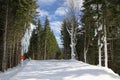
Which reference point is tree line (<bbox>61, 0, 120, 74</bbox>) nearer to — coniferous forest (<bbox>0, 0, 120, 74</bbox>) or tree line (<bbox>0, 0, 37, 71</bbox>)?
coniferous forest (<bbox>0, 0, 120, 74</bbox>)

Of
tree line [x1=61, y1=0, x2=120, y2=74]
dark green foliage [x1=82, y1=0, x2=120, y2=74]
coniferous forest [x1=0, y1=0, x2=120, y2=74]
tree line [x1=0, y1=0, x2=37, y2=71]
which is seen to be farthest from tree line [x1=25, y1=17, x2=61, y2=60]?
tree line [x1=0, y1=0, x2=37, y2=71]

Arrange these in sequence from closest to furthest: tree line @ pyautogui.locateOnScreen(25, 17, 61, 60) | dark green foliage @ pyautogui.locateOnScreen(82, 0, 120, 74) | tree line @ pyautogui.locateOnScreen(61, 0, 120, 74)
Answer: dark green foliage @ pyautogui.locateOnScreen(82, 0, 120, 74)
tree line @ pyautogui.locateOnScreen(61, 0, 120, 74)
tree line @ pyautogui.locateOnScreen(25, 17, 61, 60)

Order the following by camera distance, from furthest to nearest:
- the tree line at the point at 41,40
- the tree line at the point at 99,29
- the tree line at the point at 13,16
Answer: the tree line at the point at 41,40
the tree line at the point at 13,16
the tree line at the point at 99,29

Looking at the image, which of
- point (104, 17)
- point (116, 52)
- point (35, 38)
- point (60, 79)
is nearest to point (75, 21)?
point (116, 52)

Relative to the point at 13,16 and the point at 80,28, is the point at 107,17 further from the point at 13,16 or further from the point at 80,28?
the point at 80,28

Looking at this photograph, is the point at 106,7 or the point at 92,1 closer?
the point at 106,7

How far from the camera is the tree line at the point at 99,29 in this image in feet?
99.5

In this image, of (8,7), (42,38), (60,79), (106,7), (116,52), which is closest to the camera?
(60,79)

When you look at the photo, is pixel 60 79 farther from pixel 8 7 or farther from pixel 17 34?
pixel 17 34

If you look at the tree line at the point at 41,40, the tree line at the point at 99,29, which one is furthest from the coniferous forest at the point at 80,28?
the tree line at the point at 41,40

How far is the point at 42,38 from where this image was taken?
78062 mm

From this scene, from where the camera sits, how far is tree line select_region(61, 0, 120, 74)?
99.5ft

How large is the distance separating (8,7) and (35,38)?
4937cm

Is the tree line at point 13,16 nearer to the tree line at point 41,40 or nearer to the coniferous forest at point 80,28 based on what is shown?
the coniferous forest at point 80,28
